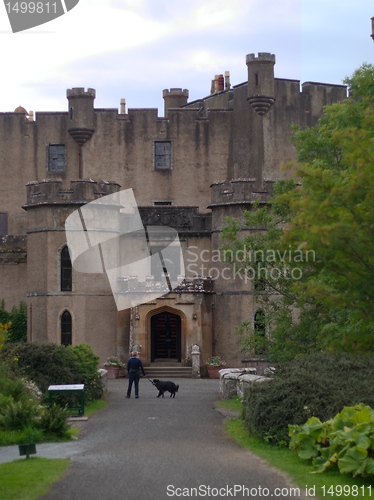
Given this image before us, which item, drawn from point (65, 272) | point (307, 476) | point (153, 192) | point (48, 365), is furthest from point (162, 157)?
point (307, 476)

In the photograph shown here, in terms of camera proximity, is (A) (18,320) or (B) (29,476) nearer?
(B) (29,476)

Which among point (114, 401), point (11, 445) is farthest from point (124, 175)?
point (11, 445)

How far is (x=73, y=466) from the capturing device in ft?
47.2

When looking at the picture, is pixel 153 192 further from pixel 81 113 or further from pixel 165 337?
pixel 165 337

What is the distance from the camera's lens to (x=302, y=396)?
16812 millimetres

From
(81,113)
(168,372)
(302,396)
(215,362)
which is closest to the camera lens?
(302,396)

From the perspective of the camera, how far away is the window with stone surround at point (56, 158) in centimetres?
4731

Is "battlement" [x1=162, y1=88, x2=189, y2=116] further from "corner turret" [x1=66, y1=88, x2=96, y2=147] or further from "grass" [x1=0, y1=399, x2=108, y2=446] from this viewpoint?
"grass" [x1=0, y1=399, x2=108, y2=446]

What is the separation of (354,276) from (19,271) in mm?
32034

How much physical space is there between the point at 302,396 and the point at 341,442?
10.9 ft

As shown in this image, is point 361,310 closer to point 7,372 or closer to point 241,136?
point 7,372

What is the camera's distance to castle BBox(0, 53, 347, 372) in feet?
128

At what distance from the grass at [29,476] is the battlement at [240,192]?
24.9 m

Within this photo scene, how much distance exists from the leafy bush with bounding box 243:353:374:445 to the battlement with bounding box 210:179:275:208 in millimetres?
20715
